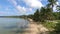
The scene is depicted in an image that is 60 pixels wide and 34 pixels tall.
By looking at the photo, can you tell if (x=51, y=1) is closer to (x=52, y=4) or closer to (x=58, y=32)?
(x=52, y=4)

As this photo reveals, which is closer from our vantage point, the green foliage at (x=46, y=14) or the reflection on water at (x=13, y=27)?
the reflection on water at (x=13, y=27)

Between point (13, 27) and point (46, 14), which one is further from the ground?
point (46, 14)

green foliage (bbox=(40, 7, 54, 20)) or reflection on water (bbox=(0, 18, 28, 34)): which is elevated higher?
green foliage (bbox=(40, 7, 54, 20))

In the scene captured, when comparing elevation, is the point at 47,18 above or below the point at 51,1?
below

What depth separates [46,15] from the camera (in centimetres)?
5250

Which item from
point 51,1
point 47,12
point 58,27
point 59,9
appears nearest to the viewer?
point 59,9

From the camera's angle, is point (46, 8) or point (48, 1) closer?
point (46, 8)

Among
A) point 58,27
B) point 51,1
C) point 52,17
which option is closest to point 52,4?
point 51,1

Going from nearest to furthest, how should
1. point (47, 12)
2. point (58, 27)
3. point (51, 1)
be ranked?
1. point (58, 27)
2. point (47, 12)
3. point (51, 1)

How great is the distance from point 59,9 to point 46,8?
98.3 feet

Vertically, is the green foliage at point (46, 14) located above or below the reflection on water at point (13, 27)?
above

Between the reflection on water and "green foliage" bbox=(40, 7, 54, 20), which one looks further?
"green foliage" bbox=(40, 7, 54, 20)

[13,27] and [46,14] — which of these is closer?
[13,27]

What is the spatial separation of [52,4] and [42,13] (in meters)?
6.69
